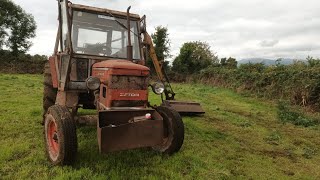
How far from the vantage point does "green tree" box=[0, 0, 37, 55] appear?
36.3 metres

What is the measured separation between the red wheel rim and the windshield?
1.42 metres

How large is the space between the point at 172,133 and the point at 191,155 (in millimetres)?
482

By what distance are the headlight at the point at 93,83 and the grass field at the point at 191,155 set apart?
3.39 ft

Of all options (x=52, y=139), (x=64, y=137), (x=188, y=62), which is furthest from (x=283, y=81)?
(x=188, y=62)

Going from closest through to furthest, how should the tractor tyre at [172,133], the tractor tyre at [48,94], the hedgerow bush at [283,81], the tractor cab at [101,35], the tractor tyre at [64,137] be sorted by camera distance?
the tractor tyre at [64,137]
the tractor tyre at [172,133]
the tractor cab at [101,35]
the tractor tyre at [48,94]
the hedgerow bush at [283,81]

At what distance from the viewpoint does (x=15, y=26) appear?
1467 inches

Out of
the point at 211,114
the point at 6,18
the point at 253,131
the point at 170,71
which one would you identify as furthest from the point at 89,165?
the point at 6,18

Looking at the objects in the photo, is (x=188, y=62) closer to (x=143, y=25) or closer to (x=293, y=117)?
(x=293, y=117)

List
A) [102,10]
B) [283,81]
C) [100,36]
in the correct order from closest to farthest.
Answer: [100,36] → [102,10] → [283,81]

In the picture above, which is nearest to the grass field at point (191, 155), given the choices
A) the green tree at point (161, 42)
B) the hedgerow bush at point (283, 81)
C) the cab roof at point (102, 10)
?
the cab roof at point (102, 10)

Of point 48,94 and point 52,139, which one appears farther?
point 48,94

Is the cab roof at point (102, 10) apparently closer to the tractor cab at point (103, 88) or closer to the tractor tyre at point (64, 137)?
the tractor cab at point (103, 88)

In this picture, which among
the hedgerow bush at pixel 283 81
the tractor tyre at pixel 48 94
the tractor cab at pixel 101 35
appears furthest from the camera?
the hedgerow bush at pixel 283 81

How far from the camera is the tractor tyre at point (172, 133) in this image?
5312mm
